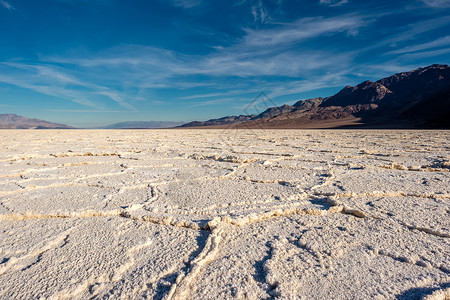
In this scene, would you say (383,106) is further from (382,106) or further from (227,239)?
(227,239)

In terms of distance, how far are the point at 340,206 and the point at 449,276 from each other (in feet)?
2.22

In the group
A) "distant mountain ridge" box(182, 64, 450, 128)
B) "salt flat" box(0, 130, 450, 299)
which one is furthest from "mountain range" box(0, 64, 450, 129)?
"salt flat" box(0, 130, 450, 299)

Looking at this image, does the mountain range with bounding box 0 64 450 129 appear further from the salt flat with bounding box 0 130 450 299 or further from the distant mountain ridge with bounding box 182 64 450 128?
the salt flat with bounding box 0 130 450 299

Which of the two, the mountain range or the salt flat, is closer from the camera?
the salt flat

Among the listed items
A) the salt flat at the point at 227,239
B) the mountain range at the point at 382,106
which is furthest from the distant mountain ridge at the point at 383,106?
the salt flat at the point at 227,239

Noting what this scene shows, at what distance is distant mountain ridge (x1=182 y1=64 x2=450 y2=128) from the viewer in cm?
3328

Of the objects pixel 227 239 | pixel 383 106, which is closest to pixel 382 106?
pixel 383 106

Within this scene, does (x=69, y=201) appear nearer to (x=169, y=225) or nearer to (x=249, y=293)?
(x=169, y=225)

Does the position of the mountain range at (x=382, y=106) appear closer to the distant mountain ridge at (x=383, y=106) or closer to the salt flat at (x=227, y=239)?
the distant mountain ridge at (x=383, y=106)

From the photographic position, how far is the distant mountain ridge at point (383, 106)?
33.3m

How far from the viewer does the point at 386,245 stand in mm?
1164

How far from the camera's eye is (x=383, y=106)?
161 ft

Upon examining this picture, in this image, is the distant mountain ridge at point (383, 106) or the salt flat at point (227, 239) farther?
the distant mountain ridge at point (383, 106)

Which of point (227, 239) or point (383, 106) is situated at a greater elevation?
point (383, 106)
